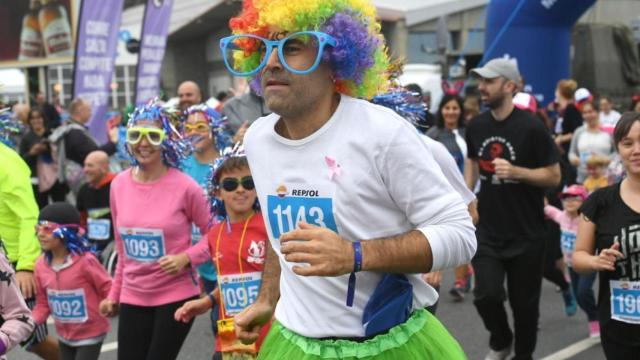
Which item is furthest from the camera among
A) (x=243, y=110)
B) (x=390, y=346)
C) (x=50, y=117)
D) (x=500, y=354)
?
(x=50, y=117)

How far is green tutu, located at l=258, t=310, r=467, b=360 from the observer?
2484 mm

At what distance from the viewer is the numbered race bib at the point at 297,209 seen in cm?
242

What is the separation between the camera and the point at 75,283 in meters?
4.72

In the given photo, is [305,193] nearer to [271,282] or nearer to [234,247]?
[271,282]

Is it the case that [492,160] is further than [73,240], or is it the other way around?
[492,160]

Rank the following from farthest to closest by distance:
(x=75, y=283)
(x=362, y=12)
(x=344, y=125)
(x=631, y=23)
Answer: (x=631, y=23) → (x=75, y=283) → (x=362, y=12) → (x=344, y=125)

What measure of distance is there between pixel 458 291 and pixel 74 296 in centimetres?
407

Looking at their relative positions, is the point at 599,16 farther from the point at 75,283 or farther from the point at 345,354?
the point at 345,354

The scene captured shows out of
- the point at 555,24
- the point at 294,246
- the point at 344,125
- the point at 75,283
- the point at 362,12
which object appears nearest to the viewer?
the point at 294,246

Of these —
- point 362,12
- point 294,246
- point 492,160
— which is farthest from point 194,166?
point 294,246

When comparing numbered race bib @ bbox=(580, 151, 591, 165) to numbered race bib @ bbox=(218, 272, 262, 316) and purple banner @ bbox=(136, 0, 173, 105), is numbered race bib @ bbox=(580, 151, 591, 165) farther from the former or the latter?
purple banner @ bbox=(136, 0, 173, 105)

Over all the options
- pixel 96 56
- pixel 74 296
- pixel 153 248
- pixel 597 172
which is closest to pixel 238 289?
pixel 153 248

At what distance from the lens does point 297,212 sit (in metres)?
2.48

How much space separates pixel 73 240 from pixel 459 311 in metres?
3.74
